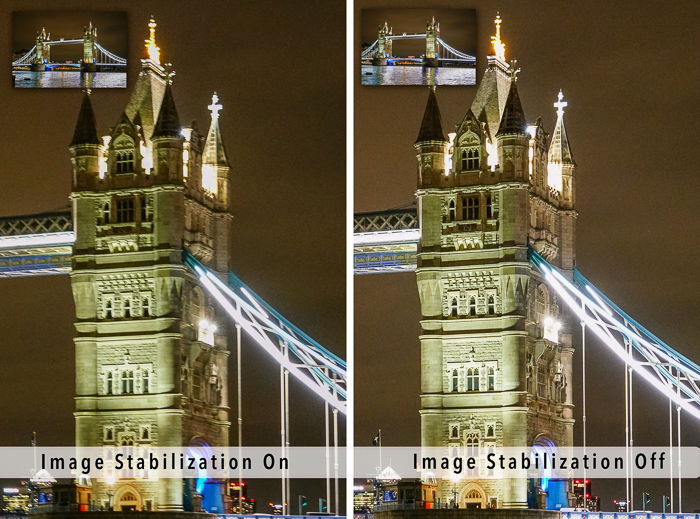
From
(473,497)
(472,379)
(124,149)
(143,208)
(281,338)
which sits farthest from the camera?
(124,149)

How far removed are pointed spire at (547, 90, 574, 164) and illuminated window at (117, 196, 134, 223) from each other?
384 cm

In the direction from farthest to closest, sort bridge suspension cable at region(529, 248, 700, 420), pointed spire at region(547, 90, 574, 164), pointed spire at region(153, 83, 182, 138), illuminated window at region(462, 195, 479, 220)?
illuminated window at region(462, 195, 479, 220) < pointed spire at region(153, 83, 182, 138) < pointed spire at region(547, 90, 574, 164) < bridge suspension cable at region(529, 248, 700, 420)

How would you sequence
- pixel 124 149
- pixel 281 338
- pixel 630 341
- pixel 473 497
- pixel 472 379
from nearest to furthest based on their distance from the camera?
pixel 473 497
pixel 630 341
pixel 281 338
pixel 472 379
pixel 124 149

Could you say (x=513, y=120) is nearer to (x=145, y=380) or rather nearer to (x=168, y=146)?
(x=168, y=146)

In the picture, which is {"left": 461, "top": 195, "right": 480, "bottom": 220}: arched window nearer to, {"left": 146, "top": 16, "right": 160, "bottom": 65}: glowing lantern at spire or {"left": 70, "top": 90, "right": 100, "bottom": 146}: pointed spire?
{"left": 146, "top": 16, "right": 160, "bottom": 65}: glowing lantern at spire

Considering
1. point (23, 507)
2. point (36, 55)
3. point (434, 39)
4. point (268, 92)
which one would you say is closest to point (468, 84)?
point (434, 39)

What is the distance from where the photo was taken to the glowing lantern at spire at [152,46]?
16875 mm

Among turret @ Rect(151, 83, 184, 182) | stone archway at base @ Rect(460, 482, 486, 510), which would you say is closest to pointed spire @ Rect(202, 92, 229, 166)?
turret @ Rect(151, 83, 184, 182)

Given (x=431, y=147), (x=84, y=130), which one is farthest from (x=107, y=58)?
(x=431, y=147)

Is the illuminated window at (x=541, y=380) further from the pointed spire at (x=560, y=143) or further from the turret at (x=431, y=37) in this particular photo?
the turret at (x=431, y=37)

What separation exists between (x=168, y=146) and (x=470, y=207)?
2.84 meters

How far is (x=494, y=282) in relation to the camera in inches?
675

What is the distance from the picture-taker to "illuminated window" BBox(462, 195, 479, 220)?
17250 millimetres

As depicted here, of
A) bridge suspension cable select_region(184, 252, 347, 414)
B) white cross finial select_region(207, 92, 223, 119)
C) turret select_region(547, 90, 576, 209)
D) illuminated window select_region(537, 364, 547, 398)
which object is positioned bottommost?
illuminated window select_region(537, 364, 547, 398)
